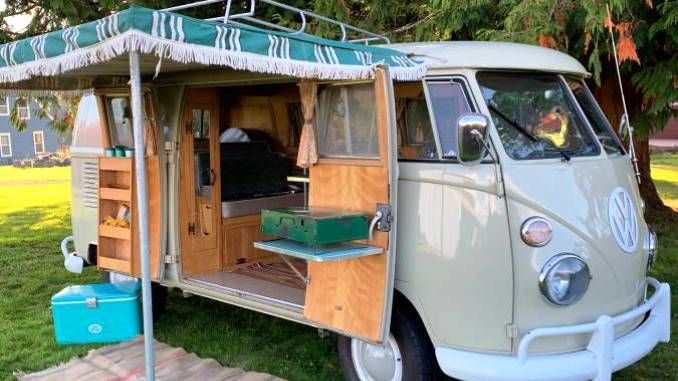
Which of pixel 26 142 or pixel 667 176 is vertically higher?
pixel 26 142

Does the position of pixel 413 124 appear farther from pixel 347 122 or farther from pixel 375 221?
pixel 375 221

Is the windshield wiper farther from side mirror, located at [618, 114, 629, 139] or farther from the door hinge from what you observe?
side mirror, located at [618, 114, 629, 139]

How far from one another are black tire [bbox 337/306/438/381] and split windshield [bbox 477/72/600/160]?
3.82 ft

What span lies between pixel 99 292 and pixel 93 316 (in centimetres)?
21

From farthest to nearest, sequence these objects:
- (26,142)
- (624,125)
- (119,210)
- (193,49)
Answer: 1. (26,142)
2. (119,210)
3. (624,125)
4. (193,49)

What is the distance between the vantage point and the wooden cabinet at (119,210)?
17.3 feet

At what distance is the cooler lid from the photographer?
5496 mm

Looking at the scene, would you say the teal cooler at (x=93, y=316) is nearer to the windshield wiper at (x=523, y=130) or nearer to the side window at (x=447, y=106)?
the side window at (x=447, y=106)

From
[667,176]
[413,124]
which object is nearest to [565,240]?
[413,124]

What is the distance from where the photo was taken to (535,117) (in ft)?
13.4

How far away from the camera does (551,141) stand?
13.3 feet

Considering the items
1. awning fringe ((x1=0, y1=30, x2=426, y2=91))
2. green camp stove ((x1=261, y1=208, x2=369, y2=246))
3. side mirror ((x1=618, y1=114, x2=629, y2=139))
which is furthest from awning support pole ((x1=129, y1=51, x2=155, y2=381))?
side mirror ((x1=618, y1=114, x2=629, y2=139))

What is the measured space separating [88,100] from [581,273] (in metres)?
4.75

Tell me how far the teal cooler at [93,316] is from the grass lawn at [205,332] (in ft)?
0.51
